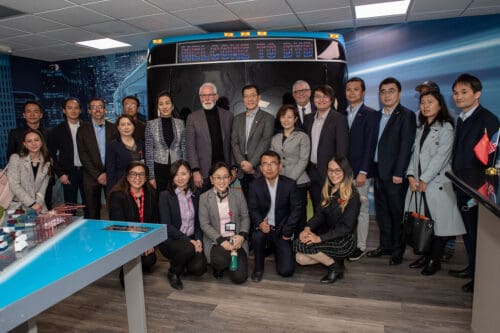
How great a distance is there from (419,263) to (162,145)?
2.41 metres

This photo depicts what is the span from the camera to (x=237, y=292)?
2.70 meters

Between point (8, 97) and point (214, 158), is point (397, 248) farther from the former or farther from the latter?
point (8, 97)

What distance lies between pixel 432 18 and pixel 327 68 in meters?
1.86

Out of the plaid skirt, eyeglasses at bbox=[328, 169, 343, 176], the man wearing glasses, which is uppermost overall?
the man wearing glasses

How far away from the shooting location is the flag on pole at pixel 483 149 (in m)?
2.33

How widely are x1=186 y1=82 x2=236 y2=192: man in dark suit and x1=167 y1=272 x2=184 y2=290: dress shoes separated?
0.79m

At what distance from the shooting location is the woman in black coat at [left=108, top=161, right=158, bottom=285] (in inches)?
110

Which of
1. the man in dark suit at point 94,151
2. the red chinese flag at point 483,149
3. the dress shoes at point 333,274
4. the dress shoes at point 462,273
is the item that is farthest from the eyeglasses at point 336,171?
the man in dark suit at point 94,151

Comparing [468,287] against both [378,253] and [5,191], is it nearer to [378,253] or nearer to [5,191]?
[378,253]

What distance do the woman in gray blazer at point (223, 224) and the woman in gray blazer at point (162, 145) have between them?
51 cm

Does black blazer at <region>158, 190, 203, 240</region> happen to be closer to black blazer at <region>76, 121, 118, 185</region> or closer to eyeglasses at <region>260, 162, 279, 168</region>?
eyeglasses at <region>260, 162, 279, 168</region>

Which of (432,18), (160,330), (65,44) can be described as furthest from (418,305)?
(65,44)

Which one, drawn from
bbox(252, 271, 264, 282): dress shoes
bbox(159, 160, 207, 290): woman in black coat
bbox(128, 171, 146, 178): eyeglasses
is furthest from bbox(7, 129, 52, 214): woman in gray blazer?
bbox(252, 271, 264, 282): dress shoes

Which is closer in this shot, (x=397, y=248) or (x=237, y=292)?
(x=237, y=292)
